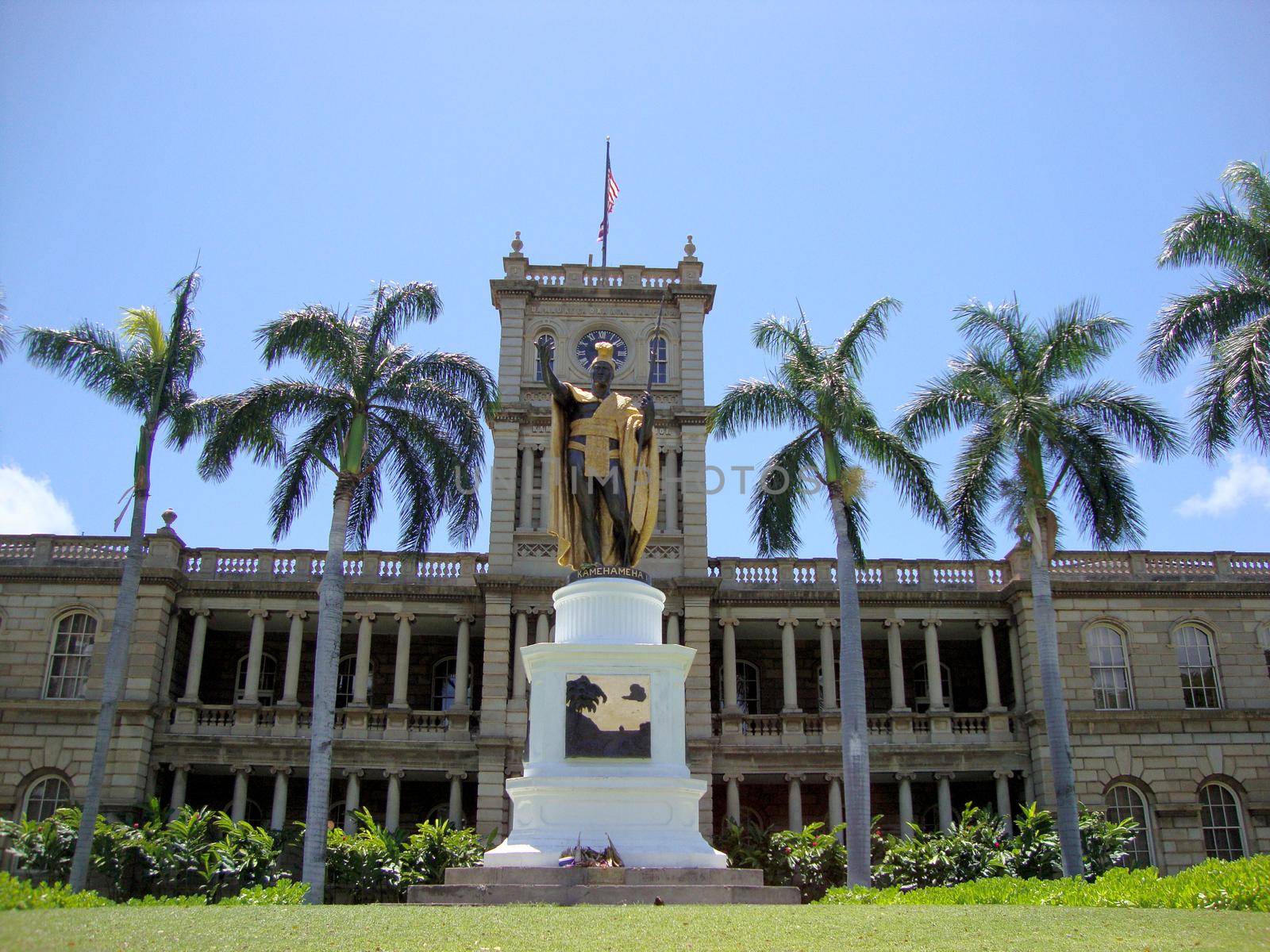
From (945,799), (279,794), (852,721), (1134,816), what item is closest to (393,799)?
(279,794)

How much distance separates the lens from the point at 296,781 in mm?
30734

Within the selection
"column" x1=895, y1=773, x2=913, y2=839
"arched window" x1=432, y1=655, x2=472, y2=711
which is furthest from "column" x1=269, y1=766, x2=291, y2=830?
"column" x1=895, y1=773, x2=913, y2=839

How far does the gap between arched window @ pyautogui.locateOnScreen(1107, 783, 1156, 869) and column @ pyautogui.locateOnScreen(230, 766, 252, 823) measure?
2084 centimetres

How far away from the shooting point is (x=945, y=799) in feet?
93.6

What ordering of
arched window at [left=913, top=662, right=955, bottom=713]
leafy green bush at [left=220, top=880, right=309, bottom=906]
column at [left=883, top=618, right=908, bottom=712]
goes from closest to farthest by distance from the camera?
leafy green bush at [left=220, top=880, right=309, bottom=906] → column at [left=883, top=618, right=908, bottom=712] → arched window at [left=913, top=662, right=955, bottom=713]

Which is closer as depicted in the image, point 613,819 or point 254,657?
point 613,819

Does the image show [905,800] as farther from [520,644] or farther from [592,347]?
[592,347]

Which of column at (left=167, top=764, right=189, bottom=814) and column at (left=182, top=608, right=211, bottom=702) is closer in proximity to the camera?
column at (left=167, top=764, right=189, bottom=814)

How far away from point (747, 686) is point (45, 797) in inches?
719

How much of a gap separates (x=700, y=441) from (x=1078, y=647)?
36.2 feet

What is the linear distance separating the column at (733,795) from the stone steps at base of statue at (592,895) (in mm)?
16504

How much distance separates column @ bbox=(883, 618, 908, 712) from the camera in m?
29.5

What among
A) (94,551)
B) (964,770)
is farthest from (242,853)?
(964,770)

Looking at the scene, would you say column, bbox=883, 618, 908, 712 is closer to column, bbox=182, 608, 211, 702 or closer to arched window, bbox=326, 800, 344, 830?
arched window, bbox=326, 800, 344, 830
